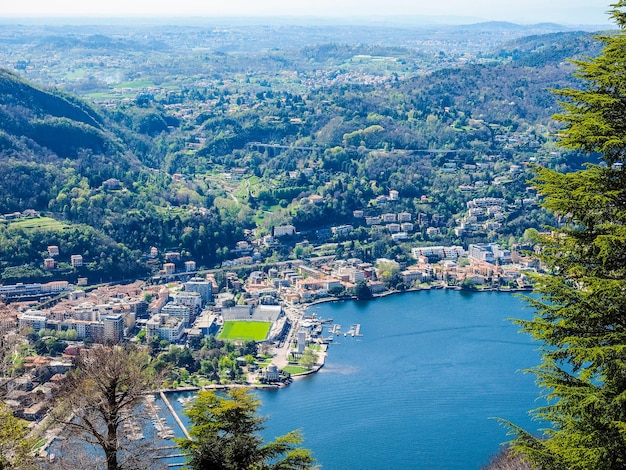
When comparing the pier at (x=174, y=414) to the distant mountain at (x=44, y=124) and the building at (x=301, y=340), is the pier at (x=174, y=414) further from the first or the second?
the distant mountain at (x=44, y=124)

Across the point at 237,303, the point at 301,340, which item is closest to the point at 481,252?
the point at 237,303

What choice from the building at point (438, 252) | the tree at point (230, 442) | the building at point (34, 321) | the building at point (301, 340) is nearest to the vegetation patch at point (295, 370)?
the building at point (301, 340)

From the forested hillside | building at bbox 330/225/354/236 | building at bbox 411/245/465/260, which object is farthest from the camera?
building at bbox 330/225/354/236

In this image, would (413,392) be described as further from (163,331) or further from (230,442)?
(230,442)

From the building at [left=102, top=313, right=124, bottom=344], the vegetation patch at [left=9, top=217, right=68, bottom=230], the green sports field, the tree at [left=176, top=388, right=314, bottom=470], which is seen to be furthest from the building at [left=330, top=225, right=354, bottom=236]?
the tree at [left=176, top=388, right=314, bottom=470]

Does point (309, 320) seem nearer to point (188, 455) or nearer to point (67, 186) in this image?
point (67, 186)

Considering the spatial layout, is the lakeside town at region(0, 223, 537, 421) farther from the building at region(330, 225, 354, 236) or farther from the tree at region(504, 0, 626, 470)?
the tree at region(504, 0, 626, 470)

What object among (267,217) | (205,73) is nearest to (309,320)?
(267,217)
